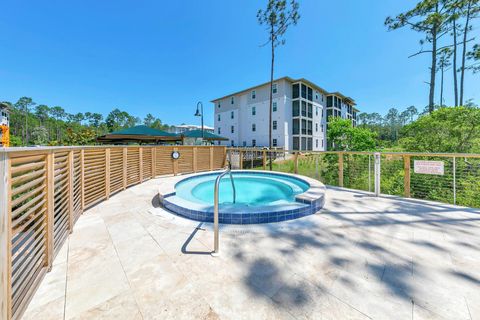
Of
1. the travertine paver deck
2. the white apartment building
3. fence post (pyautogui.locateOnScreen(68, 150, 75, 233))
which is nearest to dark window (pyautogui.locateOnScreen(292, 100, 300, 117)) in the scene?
the white apartment building

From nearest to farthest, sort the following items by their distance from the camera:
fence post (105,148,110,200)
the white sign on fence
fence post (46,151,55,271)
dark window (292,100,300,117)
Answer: fence post (46,151,55,271) < the white sign on fence < fence post (105,148,110,200) < dark window (292,100,300,117)

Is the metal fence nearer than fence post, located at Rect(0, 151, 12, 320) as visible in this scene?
No

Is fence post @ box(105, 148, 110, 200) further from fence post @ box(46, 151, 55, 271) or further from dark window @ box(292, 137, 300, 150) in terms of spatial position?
dark window @ box(292, 137, 300, 150)

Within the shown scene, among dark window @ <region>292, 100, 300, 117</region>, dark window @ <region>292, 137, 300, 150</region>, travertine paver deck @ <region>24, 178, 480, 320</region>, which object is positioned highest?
dark window @ <region>292, 100, 300, 117</region>

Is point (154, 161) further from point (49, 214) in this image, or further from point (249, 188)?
point (49, 214)

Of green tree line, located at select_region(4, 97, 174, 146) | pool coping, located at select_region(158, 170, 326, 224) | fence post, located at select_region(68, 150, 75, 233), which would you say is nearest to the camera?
fence post, located at select_region(68, 150, 75, 233)

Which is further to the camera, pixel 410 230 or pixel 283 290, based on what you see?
pixel 410 230

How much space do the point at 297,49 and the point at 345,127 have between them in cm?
902

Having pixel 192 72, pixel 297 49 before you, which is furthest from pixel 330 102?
pixel 192 72

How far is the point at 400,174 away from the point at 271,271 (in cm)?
732

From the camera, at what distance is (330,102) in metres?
26.1

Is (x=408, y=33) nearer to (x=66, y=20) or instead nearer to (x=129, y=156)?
(x=129, y=156)

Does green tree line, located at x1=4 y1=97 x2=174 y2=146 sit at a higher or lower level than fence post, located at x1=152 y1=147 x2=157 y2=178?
higher

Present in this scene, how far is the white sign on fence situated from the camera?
3940 mm
